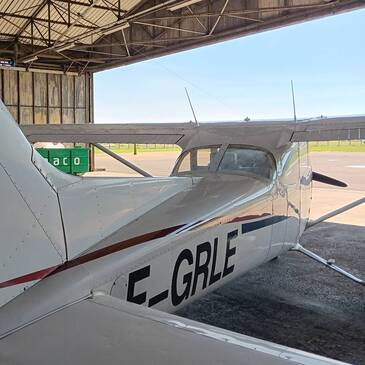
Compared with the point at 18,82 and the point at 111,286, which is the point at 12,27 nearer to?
the point at 18,82

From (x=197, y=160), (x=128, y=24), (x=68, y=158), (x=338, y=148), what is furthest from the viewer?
(x=338, y=148)

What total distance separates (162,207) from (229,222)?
81 centimetres

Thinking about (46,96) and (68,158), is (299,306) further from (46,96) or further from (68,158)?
(46,96)

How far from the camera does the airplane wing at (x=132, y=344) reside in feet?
4.55

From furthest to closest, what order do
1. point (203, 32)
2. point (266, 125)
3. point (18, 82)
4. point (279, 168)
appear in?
point (18, 82)
point (203, 32)
point (266, 125)
point (279, 168)

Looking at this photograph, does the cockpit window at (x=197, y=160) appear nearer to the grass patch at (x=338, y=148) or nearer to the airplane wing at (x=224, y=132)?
the airplane wing at (x=224, y=132)

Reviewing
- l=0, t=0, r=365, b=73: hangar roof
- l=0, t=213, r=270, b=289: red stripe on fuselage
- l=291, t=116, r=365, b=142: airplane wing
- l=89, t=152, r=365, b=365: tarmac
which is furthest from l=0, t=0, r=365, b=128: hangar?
l=0, t=213, r=270, b=289: red stripe on fuselage

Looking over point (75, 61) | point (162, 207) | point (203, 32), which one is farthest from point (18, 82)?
point (162, 207)

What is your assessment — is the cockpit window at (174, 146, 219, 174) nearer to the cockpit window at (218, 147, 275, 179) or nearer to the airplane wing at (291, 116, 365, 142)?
the cockpit window at (218, 147, 275, 179)

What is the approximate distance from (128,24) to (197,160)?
10.1 m

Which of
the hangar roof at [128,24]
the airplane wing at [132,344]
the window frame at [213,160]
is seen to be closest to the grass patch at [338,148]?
the hangar roof at [128,24]

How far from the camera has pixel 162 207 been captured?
9.55ft

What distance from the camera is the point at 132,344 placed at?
1.49 meters

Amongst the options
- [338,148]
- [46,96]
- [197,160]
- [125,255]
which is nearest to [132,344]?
[125,255]
